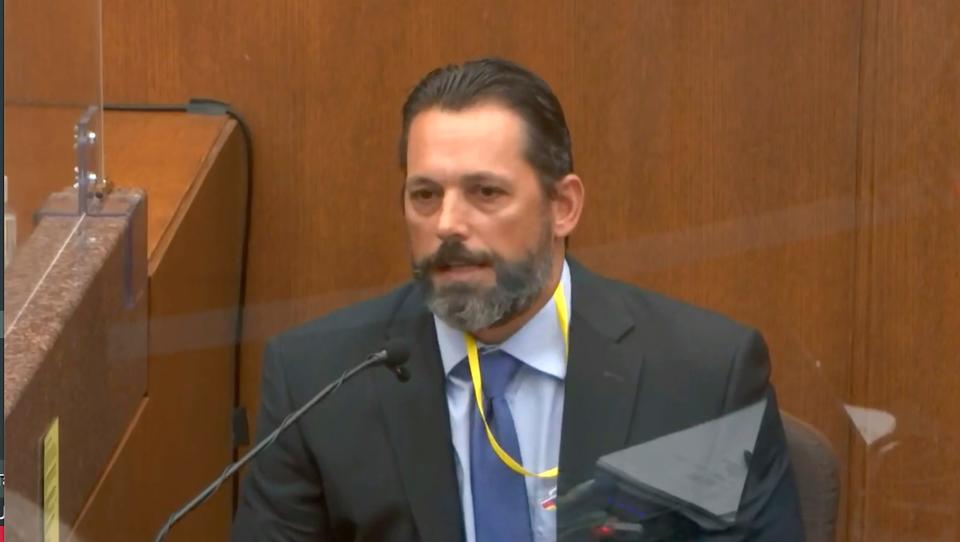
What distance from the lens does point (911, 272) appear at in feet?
7.26

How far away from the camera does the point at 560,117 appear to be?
5.95ft

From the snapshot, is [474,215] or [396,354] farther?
[474,215]

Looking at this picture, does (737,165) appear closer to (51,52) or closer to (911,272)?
(911,272)

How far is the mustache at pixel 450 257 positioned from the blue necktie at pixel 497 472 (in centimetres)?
12

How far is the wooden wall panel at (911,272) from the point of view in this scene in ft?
7.14

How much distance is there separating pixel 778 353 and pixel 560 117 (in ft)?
1.95

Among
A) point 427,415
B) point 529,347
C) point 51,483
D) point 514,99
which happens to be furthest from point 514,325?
point 51,483

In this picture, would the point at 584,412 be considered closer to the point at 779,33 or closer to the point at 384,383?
the point at 384,383

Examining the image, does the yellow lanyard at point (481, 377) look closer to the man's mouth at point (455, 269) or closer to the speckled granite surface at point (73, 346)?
the man's mouth at point (455, 269)

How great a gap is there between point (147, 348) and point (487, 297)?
1.74 ft

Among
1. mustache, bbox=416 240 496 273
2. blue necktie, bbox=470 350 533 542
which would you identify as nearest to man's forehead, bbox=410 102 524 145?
mustache, bbox=416 240 496 273

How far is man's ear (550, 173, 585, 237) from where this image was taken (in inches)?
71.7

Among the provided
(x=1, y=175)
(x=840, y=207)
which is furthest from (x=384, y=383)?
(x=840, y=207)

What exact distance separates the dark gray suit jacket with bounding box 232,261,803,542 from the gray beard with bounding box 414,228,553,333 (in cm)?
8
